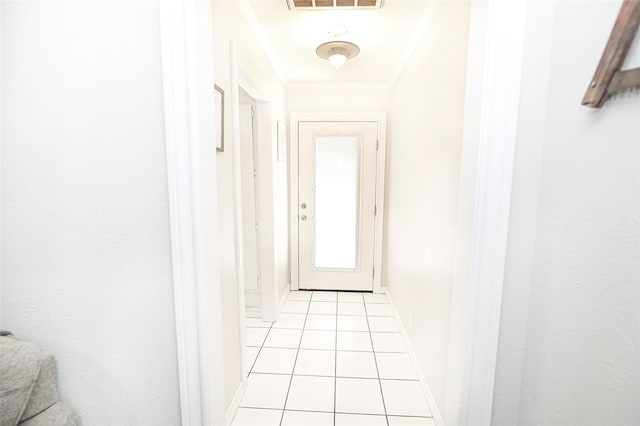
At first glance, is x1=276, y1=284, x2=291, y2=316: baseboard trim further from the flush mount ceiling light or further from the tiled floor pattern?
the flush mount ceiling light

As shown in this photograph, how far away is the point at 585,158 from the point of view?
0.68m

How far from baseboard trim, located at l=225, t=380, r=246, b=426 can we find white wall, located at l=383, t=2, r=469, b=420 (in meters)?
1.12

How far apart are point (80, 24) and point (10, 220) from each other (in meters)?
0.63

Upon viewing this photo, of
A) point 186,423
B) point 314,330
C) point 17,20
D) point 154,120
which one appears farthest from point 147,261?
point 314,330

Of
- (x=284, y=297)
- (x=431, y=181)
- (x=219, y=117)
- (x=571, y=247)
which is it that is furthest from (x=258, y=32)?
(x=284, y=297)

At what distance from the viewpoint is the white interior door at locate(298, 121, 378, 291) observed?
326cm

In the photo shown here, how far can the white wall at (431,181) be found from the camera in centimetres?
143

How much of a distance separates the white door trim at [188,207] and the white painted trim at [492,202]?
32.5 inches

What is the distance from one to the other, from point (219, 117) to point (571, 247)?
1.40m

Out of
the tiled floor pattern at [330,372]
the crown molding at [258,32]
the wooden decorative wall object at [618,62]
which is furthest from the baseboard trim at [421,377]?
the crown molding at [258,32]

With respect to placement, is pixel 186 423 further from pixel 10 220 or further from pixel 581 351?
pixel 581 351

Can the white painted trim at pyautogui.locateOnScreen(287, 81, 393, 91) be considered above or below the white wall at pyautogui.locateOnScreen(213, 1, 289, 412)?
above

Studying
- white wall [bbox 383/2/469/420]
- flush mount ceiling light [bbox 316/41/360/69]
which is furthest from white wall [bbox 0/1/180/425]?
flush mount ceiling light [bbox 316/41/360/69]

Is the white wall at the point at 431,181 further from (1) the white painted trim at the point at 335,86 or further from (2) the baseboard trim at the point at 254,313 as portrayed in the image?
(2) the baseboard trim at the point at 254,313
